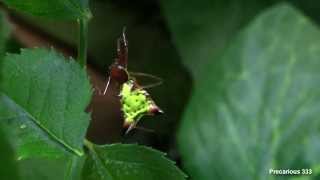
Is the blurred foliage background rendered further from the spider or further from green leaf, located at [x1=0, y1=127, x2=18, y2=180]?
green leaf, located at [x1=0, y1=127, x2=18, y2=180]

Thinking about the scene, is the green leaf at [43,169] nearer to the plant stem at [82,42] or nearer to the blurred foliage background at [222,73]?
the plant stem at [82,42]

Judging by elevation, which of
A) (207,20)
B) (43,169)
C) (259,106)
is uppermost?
(207,20)

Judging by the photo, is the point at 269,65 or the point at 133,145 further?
the point at 269,65

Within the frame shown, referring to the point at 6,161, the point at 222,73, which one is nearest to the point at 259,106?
the point at 222,73

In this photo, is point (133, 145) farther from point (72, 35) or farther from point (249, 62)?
point (72, 35)

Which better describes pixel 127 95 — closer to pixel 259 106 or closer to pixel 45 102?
pixel 45 102

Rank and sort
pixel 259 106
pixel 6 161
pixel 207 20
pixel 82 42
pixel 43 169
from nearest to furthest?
pixel 6 161, pixel 82 42, pixel 43 169, pixel 259 106, pixel 207 20

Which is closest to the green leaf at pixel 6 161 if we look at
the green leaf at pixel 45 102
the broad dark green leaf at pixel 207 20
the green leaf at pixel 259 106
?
the green leaf at pixel 45 102

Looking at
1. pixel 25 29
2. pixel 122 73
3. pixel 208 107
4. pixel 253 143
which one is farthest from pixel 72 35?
pixel 122 73

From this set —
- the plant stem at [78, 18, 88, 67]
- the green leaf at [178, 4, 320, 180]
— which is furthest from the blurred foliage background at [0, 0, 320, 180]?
the plant stem at [78, 18, 88, 67]
